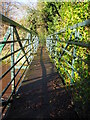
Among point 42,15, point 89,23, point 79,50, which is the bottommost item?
point 79,50

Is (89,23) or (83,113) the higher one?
→ (89,23)

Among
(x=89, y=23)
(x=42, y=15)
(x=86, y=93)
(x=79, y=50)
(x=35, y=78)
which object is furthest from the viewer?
(x=42, y=15)

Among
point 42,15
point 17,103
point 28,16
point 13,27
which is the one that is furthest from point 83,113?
point 28,16

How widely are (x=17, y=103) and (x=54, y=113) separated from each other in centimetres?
57

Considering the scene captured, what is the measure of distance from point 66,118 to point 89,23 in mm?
1101

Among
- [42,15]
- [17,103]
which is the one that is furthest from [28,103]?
[42,15]

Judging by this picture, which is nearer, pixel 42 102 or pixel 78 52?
pixel 42 102

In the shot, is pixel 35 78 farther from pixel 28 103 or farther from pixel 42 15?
pixel 42 15

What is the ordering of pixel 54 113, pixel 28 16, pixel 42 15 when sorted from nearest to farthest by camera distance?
pixel 54 113
pixel 42 15
pixel 28 16

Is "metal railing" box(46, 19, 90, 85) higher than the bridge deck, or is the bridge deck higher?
"metal railing" box(46, 19, 90, 85)

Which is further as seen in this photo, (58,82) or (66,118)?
(58,82)

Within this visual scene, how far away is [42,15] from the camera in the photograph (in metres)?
13.8

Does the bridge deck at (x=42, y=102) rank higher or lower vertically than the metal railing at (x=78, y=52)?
lower

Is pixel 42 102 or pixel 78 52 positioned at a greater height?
pixel 78 52
